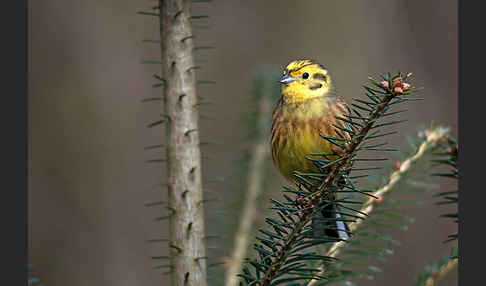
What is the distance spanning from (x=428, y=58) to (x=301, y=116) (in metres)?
2.98

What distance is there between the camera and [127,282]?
400cm

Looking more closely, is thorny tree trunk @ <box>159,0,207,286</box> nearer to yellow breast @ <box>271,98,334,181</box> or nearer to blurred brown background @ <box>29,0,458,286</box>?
yellow breast @ <box>271,98,334,181</box>

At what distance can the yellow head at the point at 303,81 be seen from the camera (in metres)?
2.12

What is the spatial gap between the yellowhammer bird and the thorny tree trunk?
0.49 meters

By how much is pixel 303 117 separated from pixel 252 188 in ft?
1.09

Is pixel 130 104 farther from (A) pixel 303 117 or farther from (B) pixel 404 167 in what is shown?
(B) pixel 404 167

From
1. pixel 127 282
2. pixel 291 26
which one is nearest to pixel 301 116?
pixel 127 282

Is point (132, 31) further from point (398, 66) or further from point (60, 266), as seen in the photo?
point (398, 66)

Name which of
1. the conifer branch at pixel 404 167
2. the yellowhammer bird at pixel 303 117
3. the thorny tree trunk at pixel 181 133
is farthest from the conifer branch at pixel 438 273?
the thorny tree trunk at pixel 181 133

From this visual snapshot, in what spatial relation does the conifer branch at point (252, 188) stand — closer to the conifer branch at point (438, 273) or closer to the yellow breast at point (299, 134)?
the yellow breast at point (299, 134)

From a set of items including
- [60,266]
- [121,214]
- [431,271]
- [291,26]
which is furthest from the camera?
[291,26]

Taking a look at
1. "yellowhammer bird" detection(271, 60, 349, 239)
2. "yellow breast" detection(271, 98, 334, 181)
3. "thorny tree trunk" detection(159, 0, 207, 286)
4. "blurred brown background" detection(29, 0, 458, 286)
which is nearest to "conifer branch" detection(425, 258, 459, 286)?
"yellowhammer bird" detection(271, 60, 349, 239)

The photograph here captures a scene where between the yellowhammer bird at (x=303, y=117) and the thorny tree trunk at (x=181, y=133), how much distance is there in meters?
0.49

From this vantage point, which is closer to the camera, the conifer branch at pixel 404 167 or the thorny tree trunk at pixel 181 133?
the thorny tree trunk at pixel 181 133
